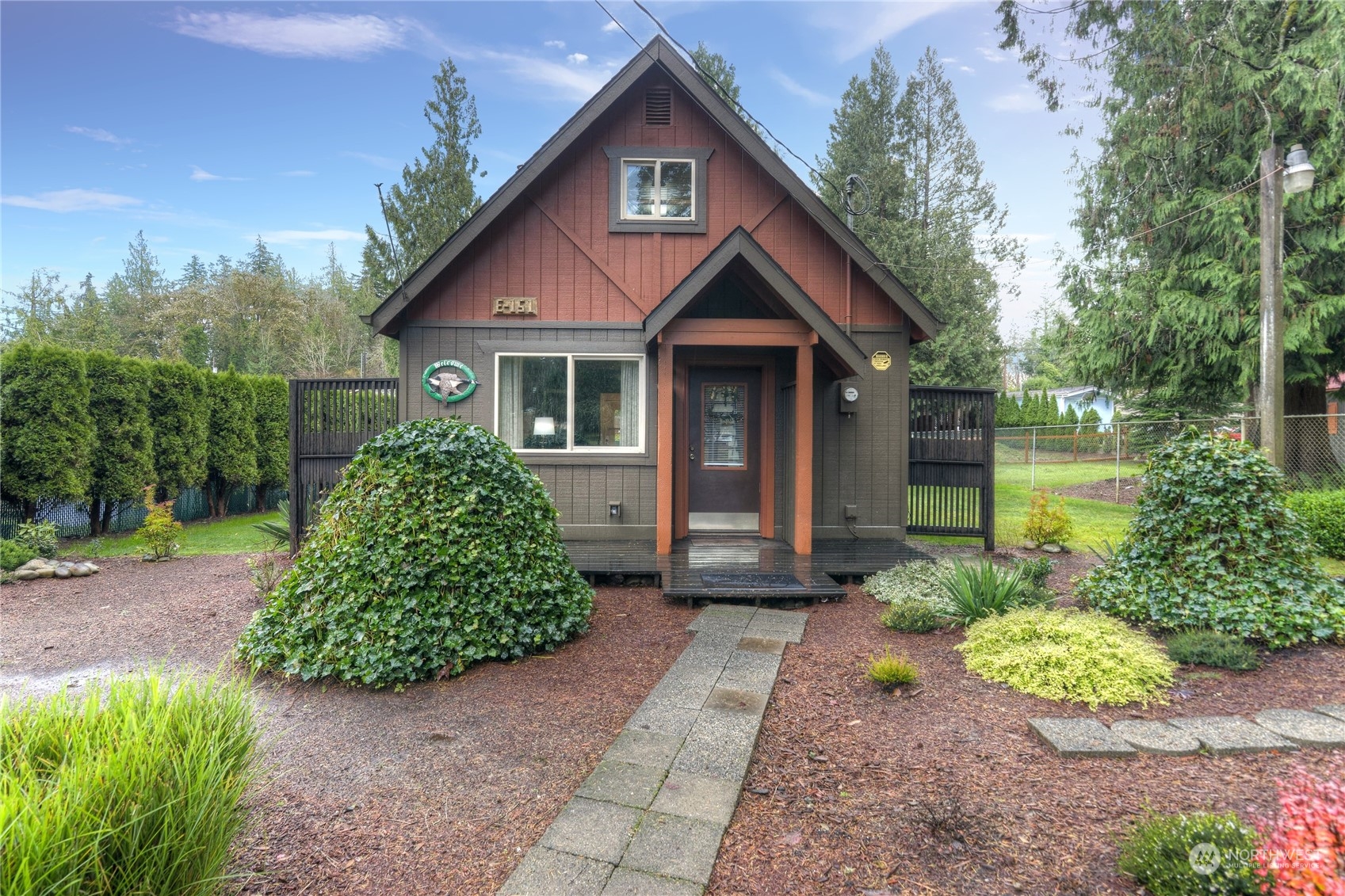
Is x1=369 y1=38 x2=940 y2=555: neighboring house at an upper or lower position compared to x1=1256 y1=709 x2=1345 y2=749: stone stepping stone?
upper

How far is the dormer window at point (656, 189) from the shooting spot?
7.73 m

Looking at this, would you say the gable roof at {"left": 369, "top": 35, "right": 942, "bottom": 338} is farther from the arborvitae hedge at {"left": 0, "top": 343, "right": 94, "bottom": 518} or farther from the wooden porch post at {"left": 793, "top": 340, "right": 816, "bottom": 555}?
the arborvitae hedge at {"left": 0, "top": 343, "right": 94, "bottom": 518}

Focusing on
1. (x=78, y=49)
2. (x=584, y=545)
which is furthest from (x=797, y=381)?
(x=78, y=49)

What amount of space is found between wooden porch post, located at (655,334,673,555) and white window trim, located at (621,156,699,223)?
205cm

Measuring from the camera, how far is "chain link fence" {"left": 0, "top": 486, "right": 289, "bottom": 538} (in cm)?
879

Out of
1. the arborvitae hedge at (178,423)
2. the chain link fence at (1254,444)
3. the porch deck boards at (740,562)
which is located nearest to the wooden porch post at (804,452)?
the porch deck boards at (740,562)

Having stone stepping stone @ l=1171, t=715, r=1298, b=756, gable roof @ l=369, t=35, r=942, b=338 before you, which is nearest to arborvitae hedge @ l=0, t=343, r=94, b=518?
gable roof @ l=369, t=35, r=942, b=338

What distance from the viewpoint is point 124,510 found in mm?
10359

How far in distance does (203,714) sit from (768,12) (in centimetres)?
973

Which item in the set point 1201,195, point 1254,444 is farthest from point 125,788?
point 1201,195

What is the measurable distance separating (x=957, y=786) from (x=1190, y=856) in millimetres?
906

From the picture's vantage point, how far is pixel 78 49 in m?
7.78

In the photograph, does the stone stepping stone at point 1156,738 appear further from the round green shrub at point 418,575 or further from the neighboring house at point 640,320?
the neighboring house at point 640,320

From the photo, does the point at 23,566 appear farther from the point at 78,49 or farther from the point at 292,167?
the point at 292,167
